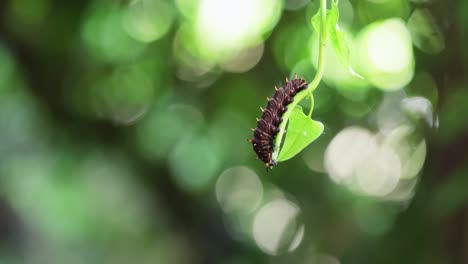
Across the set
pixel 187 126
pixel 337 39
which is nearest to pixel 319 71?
pixel 337 39

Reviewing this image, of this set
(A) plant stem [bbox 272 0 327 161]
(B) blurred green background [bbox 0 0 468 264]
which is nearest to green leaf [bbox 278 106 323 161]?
(A) plant stem [bbox 272 0 327 161]

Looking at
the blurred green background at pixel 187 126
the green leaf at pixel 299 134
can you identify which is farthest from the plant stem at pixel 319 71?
the blurred green background at pixel 187 126

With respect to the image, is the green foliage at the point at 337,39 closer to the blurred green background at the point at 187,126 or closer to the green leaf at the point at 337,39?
the green leaf at the point at 337,39

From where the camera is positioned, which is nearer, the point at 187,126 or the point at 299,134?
the point at 299,134

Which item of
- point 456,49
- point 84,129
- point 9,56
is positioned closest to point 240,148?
point 84,129

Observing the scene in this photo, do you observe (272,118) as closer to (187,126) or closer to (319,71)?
(319,71)
